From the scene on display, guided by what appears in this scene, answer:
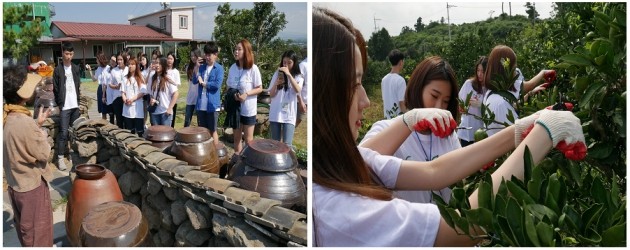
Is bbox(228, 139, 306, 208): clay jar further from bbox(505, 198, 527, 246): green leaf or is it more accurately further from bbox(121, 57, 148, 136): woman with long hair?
bbox(121, 57, 148, 136): woman with long hair

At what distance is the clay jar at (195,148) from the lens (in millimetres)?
3400

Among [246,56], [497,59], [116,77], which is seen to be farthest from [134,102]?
[497,59]

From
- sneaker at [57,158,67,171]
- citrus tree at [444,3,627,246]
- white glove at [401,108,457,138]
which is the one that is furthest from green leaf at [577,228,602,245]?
sneaker at [57,158,67,171]

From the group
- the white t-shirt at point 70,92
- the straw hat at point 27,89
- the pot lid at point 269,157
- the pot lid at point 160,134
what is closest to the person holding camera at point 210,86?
the pot lid at point 160,134

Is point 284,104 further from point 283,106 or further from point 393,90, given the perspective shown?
point 393,90

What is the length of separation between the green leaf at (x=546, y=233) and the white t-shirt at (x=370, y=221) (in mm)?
218

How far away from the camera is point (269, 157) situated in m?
2.73

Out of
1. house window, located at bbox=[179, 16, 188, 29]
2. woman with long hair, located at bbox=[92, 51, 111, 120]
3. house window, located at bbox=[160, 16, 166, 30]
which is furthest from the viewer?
woman with long hair, located at bbox=[92, 51, 111, 120]

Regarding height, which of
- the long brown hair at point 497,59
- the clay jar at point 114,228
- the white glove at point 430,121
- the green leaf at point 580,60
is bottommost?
the clay jar at point 114,228

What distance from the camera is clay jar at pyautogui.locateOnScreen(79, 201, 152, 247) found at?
2.26 metres

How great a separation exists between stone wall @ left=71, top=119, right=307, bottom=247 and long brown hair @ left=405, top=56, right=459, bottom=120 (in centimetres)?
63

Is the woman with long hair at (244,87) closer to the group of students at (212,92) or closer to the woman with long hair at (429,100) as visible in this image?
the group of students at (212,92)

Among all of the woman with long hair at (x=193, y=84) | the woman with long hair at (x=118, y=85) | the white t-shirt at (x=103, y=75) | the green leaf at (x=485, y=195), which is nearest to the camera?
the green leaf at (x=485, y=195)

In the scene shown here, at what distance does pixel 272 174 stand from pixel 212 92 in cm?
163
